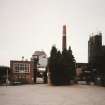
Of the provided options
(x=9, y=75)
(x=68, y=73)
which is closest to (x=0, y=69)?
(x=9, y=75)

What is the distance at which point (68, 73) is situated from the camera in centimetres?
5728

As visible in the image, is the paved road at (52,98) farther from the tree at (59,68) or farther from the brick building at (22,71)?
the brick building at (22,71)

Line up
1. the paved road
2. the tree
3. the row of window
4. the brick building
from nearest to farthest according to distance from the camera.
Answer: the paved road, the tree, the brick building, the row of window

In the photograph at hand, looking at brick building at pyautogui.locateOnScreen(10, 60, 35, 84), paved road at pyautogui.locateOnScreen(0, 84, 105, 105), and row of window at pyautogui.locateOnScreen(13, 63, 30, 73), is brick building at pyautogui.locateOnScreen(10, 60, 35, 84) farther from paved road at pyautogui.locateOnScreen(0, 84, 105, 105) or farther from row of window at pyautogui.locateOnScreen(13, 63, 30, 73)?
paved road at pyautogui.locateOnScreen(0, 84, 105, 105)

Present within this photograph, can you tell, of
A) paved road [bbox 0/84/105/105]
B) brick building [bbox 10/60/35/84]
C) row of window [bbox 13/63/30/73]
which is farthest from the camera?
row of window [bbox 13/63/30/73]

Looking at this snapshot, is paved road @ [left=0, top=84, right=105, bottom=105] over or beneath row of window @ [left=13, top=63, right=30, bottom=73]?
beneath

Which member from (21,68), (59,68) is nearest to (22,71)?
(21,68)

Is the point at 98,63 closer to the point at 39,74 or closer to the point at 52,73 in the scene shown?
the point at 52,73

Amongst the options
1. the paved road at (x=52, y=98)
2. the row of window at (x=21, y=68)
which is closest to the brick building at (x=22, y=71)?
the row of window at (x=21, y=68)

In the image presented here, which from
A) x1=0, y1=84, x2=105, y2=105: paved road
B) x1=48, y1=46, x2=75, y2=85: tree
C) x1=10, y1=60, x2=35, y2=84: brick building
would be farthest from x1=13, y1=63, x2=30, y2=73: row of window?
x1=0, y1=84, x2=105, y2=105: paved road

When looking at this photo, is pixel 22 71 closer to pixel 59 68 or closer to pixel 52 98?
pixel 59 68

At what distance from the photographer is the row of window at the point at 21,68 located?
65188mm

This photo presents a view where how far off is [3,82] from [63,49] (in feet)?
61.3

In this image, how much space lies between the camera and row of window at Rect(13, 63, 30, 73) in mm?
65188
